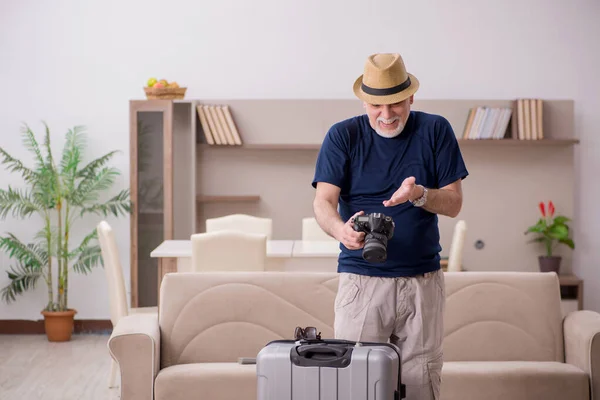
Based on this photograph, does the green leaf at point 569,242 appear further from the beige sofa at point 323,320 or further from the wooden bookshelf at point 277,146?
the beige sofa at point 323,320

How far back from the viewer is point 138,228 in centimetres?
665

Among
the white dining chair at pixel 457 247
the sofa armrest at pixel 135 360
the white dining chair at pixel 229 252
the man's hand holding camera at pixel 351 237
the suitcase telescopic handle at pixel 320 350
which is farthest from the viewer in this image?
the white dining chair at pixel 457 247

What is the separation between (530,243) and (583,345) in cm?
330

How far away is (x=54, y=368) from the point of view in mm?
5707

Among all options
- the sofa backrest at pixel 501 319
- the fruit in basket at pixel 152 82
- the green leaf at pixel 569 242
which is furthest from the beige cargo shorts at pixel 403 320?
the green leaf at pixel 569 242

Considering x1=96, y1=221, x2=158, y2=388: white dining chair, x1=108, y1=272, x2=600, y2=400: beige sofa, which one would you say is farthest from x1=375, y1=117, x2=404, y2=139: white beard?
x1=96, y1=221, x2=158, y2=388: white dining chair

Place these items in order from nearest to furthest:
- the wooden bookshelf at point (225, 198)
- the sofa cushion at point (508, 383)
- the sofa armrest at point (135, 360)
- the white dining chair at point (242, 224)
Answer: the sofa armrest at point (135, 360), the sofa cushion at point (508, 383), the white dining chair at point (242, 224), the wooden bookshelf at point (225, 198)

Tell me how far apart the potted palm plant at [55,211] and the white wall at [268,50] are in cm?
16

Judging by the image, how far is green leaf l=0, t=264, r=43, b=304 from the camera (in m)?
6.77

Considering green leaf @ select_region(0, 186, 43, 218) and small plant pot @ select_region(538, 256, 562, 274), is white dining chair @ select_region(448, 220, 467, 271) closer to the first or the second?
small plant pot @ select_region(538, 256, 562, 274)

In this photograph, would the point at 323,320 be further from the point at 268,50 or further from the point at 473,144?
the point at 268,50

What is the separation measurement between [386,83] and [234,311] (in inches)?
60.1

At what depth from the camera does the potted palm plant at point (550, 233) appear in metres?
6.70

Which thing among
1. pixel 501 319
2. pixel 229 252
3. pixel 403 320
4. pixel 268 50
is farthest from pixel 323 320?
pixel 268 50
